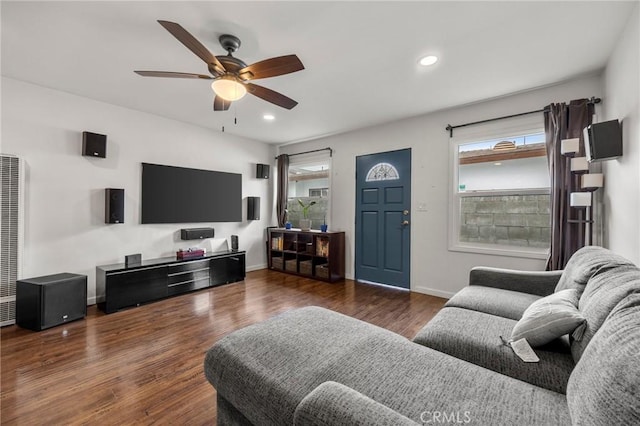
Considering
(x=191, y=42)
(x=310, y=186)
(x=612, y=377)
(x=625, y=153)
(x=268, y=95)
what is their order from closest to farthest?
(x=612, y=377), (x=191, y=42), (x=625, y=153), (x=268, y=95), (x=310, y=186)

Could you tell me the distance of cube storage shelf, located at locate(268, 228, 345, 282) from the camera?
460 centimetres

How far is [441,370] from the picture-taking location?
1.13m

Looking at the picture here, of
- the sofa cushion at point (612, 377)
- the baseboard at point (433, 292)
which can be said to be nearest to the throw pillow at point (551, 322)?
the sofa cushion at point (612, 377)

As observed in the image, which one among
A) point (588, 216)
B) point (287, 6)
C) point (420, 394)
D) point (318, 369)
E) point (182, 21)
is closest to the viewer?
point (420, 394)

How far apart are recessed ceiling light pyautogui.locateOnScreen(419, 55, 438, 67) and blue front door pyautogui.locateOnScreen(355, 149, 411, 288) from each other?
1.61 metres

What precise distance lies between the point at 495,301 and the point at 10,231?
441cm

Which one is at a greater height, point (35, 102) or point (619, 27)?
point (619, 27)

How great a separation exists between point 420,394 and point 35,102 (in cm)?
448

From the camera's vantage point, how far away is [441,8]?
6.21 ft

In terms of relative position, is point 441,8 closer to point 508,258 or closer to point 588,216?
point 588,216

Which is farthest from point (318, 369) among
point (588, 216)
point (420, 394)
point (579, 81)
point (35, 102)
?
point (35, 102)

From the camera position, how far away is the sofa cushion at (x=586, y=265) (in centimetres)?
152

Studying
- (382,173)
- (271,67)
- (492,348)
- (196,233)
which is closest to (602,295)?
(492,348)

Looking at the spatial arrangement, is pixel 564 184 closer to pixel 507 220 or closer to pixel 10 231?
pixel 507 220
